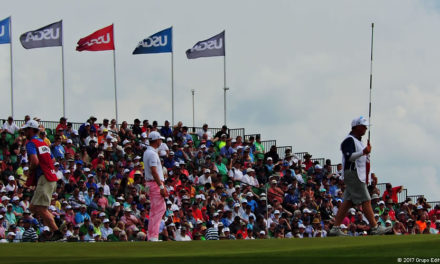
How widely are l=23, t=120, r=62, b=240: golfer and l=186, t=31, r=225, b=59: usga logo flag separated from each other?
80.3 feet

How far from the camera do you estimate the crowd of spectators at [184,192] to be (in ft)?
79.6

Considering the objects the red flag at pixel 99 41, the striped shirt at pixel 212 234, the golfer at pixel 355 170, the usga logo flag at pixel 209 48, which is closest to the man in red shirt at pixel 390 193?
the striped shirt at pixel 212 234

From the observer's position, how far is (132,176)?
90.7 feet

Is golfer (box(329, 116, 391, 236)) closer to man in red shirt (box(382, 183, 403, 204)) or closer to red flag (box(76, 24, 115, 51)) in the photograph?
man in red shirt (box(382, 183, 403, 204))

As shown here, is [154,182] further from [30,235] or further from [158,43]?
[158,43]

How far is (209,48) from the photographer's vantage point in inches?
1673

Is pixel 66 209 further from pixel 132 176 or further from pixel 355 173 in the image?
pixel 355 173

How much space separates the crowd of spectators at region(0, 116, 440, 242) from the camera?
2427 cm

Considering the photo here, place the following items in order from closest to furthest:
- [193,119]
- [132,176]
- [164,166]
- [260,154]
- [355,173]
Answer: [355,173] → [132,176] → [164,166] → [260,154] → [193,119]

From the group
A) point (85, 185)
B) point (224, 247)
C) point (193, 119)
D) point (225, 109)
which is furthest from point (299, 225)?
point (193, 119)

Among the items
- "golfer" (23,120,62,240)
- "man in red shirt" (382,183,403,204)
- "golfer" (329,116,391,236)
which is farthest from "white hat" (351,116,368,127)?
"man in red shirt" (382,183,403,204)

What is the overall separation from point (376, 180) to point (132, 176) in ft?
36.9

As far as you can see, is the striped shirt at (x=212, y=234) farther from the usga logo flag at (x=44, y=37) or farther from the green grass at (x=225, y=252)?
the usga logo flag at (x=44, y=37)

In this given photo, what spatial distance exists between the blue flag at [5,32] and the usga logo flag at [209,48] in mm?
8207
